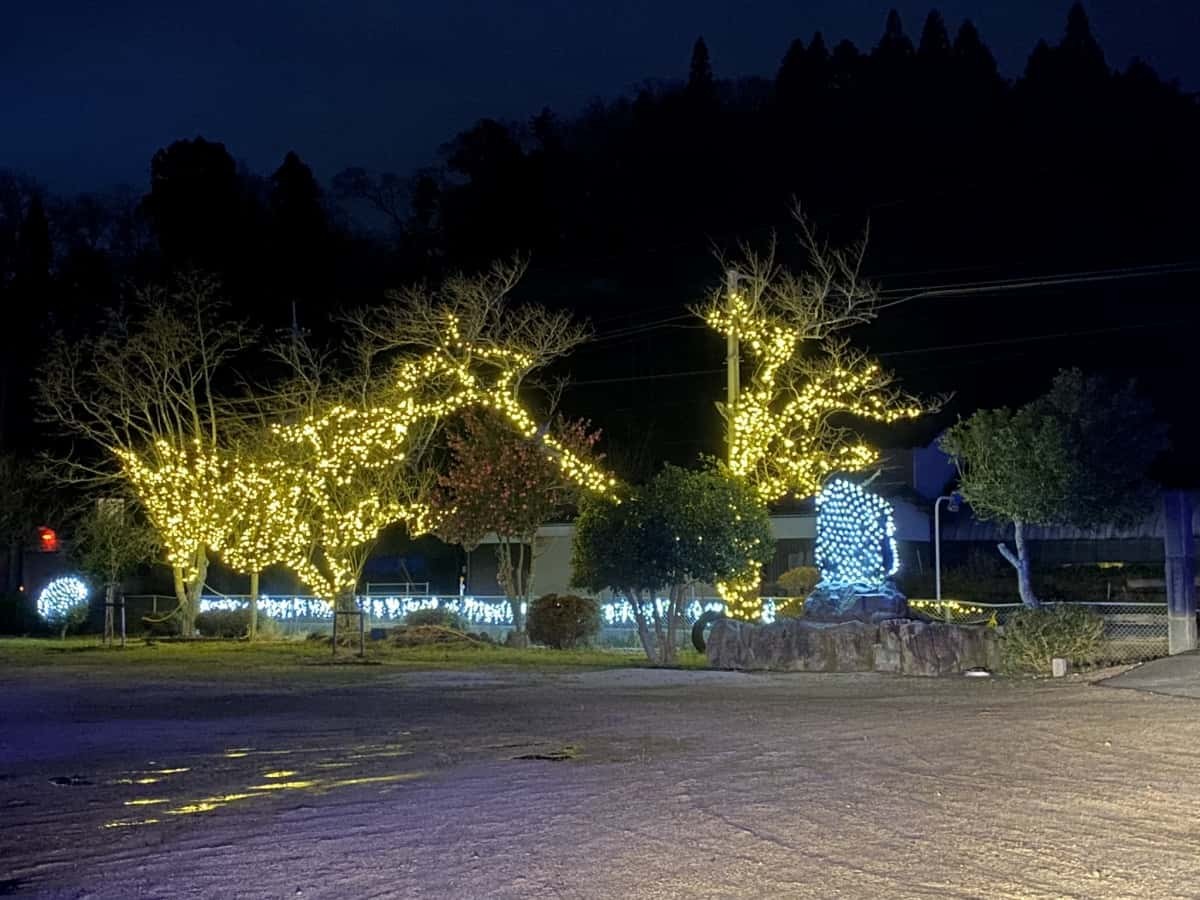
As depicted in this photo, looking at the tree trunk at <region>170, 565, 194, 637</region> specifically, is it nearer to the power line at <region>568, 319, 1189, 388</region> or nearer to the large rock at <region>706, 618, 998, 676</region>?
the power line at <region>568, 319, 1189, 388</region>

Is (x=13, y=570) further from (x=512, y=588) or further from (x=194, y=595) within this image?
(x=512, y=588)

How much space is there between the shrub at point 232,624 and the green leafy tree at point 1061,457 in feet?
59.8

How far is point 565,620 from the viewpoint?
1186 inches

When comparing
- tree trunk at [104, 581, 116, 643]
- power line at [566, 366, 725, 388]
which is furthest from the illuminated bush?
power line at [566, 366, 725, 388]

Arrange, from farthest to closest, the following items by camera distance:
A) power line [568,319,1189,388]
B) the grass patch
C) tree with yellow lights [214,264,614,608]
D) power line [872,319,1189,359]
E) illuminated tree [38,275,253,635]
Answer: power line [872,319,1189,359] → power line [568,319,1189,388] → illuminated tree [38,275,253,635] → tree with yellow lights [214,264,614,608] → the grass patch

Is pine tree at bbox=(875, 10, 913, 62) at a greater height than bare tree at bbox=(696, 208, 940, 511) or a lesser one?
greater

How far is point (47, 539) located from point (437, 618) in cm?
1799

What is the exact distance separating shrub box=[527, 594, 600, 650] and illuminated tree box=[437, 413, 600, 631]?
125 centimetres

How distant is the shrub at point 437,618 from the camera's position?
33.8m

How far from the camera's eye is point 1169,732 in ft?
45.1

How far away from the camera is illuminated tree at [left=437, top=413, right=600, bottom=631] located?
3139 centimetres

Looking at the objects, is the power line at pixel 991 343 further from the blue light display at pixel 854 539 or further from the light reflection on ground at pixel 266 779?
the light reflection on ground at pixel 266 779

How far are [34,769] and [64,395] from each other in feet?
86.6

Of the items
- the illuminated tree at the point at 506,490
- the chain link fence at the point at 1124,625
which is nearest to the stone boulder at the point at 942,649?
the chain link fence at the point at 1124,625
